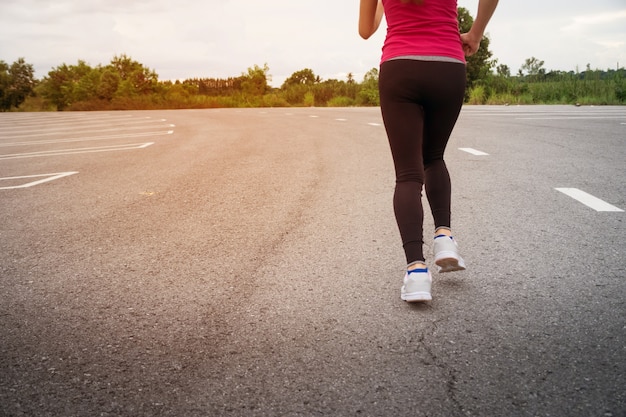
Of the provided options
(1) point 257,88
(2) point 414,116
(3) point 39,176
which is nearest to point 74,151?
(3) point 39,176

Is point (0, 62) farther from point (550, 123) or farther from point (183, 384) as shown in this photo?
point (183, 384)

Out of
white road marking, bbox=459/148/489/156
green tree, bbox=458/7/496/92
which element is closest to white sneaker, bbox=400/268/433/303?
white road marking, bbox=459/148/489/156

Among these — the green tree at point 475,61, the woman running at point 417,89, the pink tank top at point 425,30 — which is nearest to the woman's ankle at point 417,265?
the woman running at point 417,89

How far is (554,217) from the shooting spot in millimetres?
3918

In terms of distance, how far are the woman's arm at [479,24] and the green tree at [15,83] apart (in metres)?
72.0

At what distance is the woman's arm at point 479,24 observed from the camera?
2.61m

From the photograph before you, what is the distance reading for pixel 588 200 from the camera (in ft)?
14.4

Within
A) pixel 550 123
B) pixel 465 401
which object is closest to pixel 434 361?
pixel 465 401

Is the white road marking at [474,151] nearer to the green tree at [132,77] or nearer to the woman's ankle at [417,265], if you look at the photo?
the woman's ankle at [417,265]

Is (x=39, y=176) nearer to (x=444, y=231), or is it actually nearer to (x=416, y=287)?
(x=444, y=231)

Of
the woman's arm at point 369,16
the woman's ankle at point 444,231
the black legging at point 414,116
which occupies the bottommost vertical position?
the woman's ankle at point 444,231

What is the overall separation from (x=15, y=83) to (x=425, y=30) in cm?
7629

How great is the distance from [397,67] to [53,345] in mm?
1904

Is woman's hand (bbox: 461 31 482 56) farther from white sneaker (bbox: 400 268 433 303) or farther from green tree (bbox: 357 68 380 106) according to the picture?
green tree (bbox: 357 68 380 106)
